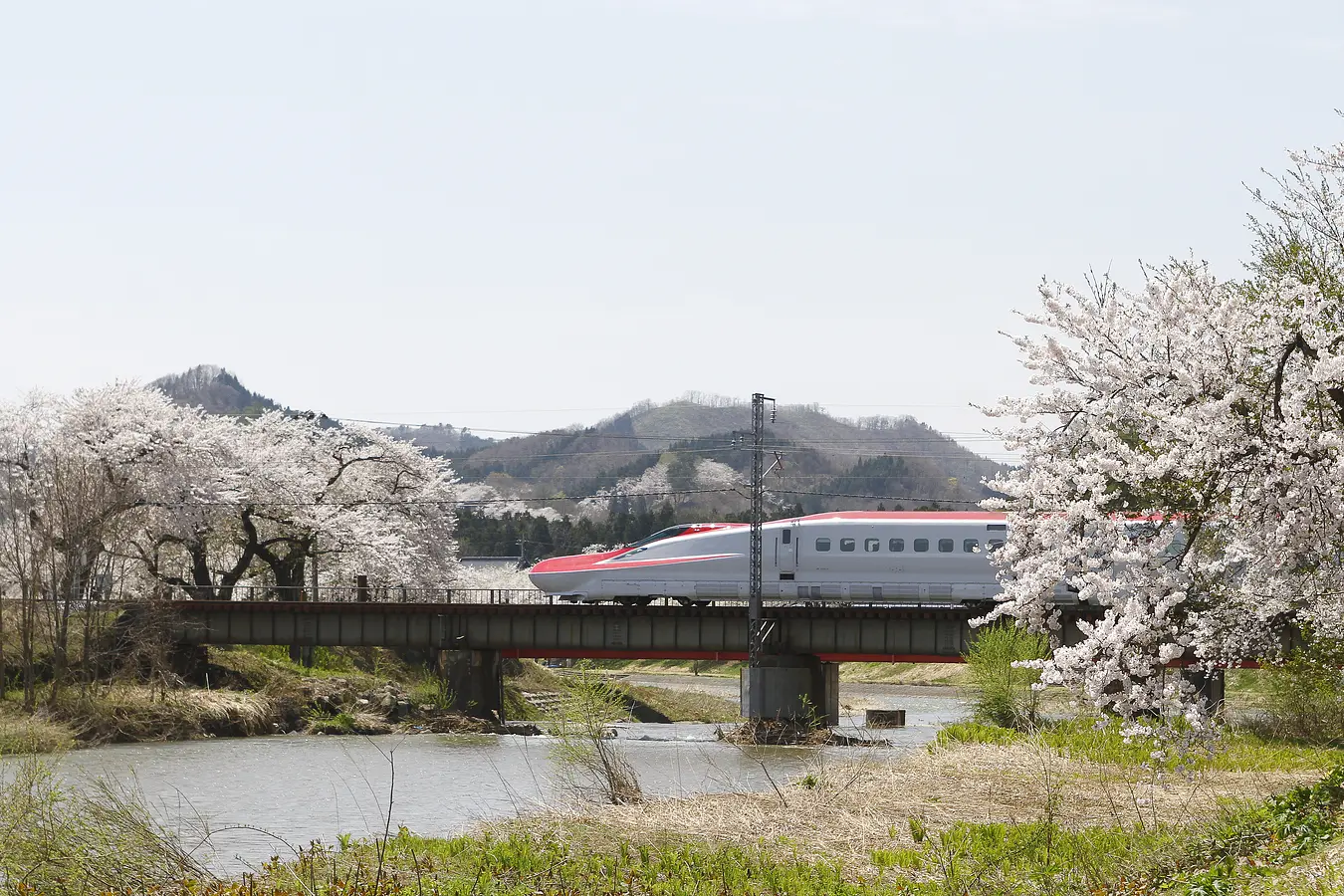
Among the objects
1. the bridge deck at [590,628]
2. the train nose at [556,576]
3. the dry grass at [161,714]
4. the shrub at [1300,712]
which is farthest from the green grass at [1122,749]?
the dry grass at [161,714]

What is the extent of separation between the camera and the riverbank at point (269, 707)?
4031cm

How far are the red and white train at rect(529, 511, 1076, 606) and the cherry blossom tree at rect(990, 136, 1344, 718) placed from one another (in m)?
30.3

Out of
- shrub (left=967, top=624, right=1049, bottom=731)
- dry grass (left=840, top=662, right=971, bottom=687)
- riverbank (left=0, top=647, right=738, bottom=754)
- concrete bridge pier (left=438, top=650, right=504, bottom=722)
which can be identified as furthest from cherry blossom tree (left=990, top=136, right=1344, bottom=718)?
dry grass (left=840, top=662, right=971, bottom=687)

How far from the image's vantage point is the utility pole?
41.3 m

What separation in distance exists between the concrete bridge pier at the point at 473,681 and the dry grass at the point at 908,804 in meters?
31.9

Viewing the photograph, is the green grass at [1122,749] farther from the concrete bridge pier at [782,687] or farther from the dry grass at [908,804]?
the concrete bridge pier at [782,687]

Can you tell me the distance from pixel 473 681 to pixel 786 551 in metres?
13.2

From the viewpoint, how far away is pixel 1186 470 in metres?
13.4

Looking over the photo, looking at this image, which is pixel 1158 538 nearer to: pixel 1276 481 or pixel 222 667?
pixel 1276 481

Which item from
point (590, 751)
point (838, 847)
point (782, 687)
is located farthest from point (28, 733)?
point (838, 847)

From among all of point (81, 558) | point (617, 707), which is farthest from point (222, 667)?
point (617, 707)

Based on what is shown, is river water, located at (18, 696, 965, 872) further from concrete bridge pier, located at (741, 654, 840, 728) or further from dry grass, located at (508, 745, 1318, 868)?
concrete bridge pier, located at (741, 654, 840, 728)

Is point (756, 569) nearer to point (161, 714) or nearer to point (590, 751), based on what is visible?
point (161, 714)

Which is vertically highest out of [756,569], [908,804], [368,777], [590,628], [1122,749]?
[756,569]
